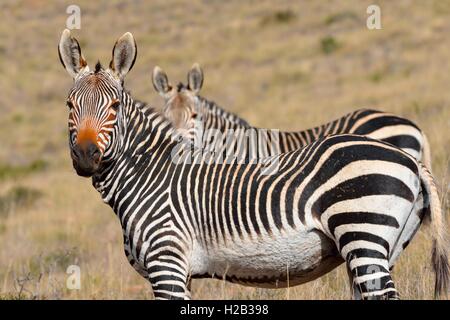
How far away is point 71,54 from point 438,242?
10.3 feet

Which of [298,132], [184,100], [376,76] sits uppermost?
[376,76]

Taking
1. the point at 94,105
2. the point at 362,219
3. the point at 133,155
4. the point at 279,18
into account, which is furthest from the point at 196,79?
the point at 279,18

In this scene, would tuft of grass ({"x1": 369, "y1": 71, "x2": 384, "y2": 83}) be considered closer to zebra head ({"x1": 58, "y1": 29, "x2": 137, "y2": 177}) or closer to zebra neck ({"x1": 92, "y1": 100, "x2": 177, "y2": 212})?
zebra neck ({"x1": 92, "y1": 100, "x2": 177, "y2": 212})

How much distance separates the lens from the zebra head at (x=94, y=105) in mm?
5414

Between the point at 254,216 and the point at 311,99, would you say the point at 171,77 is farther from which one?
the point at 254,216

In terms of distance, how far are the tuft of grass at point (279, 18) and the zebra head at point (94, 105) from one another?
106ft

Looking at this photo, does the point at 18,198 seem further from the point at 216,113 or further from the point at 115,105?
the point at 115,105

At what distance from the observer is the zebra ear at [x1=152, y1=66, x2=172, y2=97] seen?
11.9 m

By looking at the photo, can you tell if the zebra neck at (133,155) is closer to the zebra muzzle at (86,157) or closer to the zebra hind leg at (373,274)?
the zebra muzzle at (86,157)

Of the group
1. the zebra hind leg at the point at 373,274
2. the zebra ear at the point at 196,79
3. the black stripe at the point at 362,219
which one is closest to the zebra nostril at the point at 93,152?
the black stripe at the point at 362,219

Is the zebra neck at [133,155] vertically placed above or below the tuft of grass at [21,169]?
below

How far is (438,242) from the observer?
5.09 meters

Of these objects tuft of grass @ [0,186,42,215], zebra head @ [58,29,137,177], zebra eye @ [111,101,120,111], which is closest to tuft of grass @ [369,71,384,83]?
tuft of grass @ [0,186,42,215]
